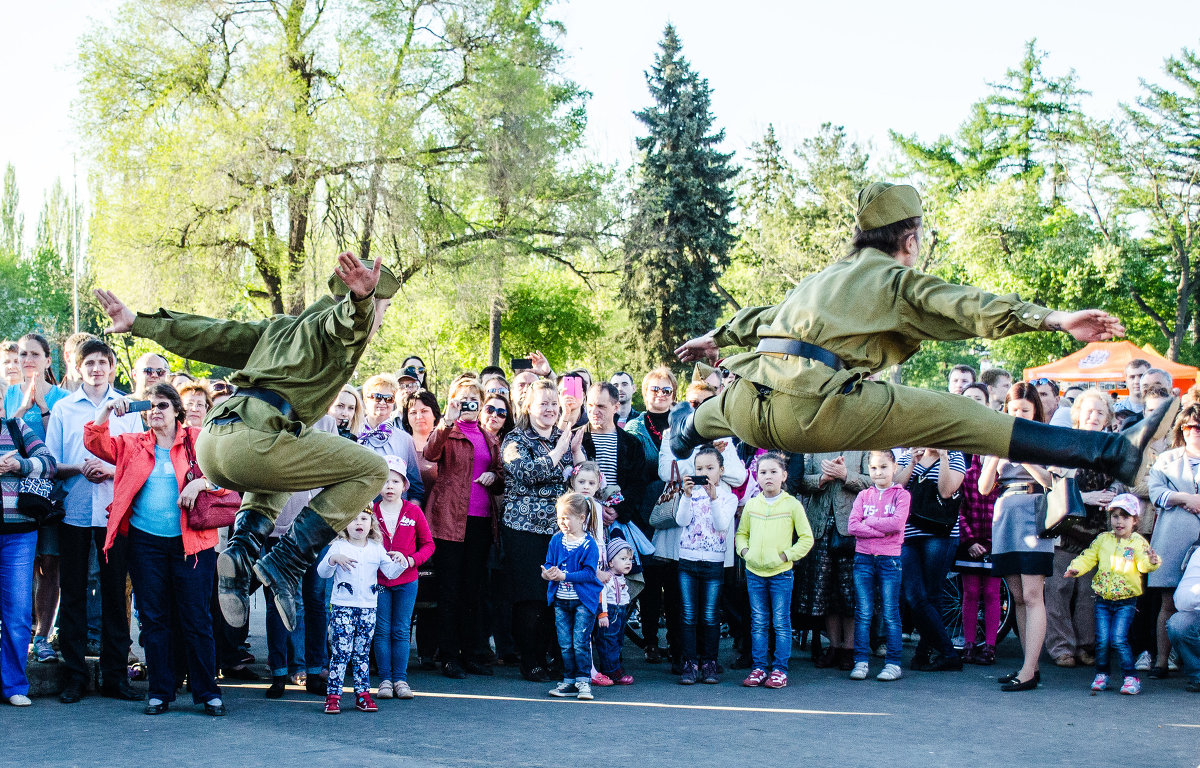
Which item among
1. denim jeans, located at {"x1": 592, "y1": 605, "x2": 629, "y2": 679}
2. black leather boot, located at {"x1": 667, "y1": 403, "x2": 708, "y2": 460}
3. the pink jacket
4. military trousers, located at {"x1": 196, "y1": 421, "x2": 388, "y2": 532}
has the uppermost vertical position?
black leather boot, located at {"x1": 667, "y1": 403, "x2": 708, "y2": 460}

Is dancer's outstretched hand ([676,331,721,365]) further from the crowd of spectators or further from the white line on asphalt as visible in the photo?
the white line on asphalt

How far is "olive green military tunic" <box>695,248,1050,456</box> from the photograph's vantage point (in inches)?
179

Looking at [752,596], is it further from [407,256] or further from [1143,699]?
[407,256]

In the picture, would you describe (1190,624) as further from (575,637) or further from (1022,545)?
(575,637)

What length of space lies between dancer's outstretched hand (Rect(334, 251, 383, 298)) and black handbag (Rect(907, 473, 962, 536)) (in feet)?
17.6

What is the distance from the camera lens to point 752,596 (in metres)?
8.23

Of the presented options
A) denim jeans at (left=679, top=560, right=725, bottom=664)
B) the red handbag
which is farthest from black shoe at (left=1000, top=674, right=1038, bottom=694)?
the red handbag

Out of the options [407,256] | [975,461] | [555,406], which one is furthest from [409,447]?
[407,256]

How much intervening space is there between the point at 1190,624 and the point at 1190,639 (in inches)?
4.2

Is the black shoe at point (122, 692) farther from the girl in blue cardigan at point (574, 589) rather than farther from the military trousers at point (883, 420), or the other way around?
the military trousers at point (883, 420)

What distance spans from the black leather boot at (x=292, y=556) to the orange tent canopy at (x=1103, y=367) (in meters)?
17.2

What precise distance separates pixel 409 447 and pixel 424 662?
1.67 meters

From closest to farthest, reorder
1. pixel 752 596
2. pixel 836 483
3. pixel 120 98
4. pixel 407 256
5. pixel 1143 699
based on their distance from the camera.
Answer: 1. pixel 1143 699
2. pixel 752 596
3. pixel 836 483
4. pixel 120 98
5. pixel 407 256

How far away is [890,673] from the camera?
323 inches
